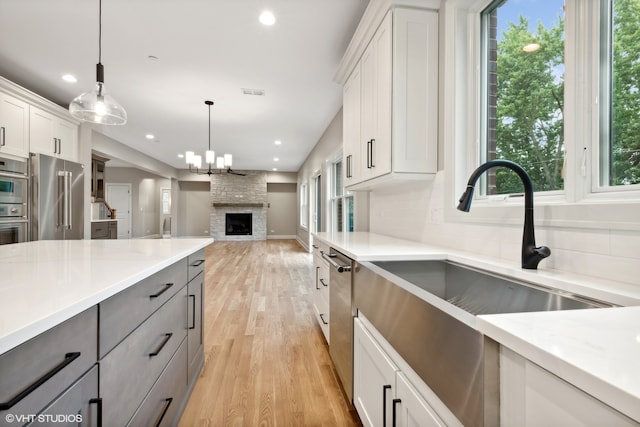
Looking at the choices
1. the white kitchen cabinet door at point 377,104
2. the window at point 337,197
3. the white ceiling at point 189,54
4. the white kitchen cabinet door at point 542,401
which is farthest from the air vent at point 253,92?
the white kitchen cabinet door at point 542,401

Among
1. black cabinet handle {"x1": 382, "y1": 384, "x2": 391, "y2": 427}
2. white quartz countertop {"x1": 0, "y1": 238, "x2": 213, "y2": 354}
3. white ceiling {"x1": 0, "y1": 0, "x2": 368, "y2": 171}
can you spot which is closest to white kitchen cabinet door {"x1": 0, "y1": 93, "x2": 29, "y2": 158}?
white ceiling {"x1": 0, "y1": 0, "x2": 368, "y2": 171}

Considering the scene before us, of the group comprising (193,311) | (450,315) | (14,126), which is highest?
(14,126)

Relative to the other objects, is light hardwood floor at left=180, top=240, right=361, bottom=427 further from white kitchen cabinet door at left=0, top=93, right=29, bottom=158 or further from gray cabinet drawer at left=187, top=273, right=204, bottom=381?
white kitchen cabinet door at left=0, top=93, right=29, bottom=158

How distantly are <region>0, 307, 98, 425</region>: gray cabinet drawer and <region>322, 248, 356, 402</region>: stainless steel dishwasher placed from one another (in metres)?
1.12

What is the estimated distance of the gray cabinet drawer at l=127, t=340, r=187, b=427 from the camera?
1.10m

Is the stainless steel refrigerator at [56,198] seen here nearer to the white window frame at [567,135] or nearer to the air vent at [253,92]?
the air vent at [253,92]

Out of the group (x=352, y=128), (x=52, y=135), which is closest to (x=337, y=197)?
(x=352, y=128)

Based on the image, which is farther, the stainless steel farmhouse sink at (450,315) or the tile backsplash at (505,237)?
the tile backsplash at (505,237)

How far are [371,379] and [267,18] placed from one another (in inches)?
106

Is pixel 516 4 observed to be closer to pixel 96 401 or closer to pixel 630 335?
pixel 630 335

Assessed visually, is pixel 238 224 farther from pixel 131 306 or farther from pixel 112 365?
pixel 112 365

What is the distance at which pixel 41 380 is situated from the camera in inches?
23.6

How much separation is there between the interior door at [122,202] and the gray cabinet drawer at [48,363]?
11.2 meters

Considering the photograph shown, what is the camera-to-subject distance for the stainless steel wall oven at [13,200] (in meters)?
3.22
